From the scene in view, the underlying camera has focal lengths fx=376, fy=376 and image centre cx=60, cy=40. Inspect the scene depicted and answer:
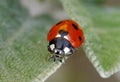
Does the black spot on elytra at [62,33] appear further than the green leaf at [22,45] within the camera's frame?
Yes

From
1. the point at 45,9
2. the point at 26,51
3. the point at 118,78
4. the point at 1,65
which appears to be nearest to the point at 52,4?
the point at 45,9

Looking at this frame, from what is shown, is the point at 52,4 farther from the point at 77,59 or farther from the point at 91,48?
the point at 91,48

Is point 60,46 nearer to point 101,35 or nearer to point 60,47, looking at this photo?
point 60,47

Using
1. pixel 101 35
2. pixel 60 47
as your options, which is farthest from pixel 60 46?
pixel 101 35

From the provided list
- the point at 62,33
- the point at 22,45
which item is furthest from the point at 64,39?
the point at 22,45

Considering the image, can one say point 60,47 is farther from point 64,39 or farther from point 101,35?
point 101,35

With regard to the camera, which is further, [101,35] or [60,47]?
[101,35]
